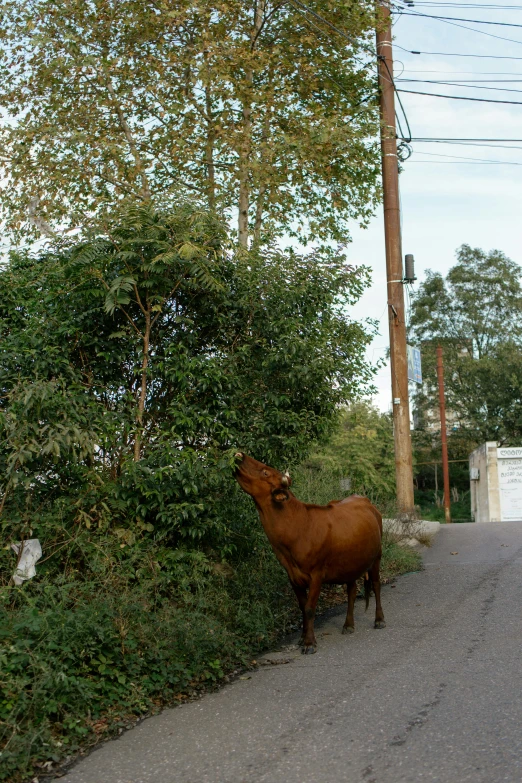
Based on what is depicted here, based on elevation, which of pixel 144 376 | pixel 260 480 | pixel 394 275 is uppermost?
pixel 394 275

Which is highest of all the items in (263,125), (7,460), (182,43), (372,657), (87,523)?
(182,43)

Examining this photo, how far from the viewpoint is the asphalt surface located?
16.2 feet

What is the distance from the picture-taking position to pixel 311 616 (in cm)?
806

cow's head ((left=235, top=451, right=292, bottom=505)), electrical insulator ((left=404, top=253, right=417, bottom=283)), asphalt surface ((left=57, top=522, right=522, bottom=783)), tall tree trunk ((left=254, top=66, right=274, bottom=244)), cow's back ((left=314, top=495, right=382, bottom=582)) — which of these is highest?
tall tree trunk ((left=254, top=66, right=274, bottom=244))

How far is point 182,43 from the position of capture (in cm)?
1486

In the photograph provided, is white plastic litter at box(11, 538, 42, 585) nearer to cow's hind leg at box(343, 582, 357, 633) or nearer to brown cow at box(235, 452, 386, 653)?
brown cow at box(235, 452, 386, 653)

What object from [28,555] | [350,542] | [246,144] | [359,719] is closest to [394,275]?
[246,144]

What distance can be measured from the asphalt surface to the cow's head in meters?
1.43

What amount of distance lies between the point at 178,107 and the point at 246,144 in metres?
1.41

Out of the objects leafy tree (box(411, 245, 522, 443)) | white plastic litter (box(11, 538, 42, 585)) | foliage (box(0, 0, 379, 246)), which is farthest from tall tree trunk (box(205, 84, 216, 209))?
leafy tree (box(411, 245, 522, 443))

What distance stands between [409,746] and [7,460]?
3.96 metres

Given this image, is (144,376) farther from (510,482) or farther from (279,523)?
(510,482)

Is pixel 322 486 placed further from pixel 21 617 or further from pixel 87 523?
pixel 21 617

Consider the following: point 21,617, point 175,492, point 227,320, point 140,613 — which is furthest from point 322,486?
point 21,617
